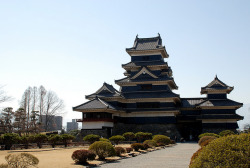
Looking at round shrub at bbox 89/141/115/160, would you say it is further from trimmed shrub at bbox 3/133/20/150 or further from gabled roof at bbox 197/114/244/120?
gabled roof at bbox 197/114/244/120

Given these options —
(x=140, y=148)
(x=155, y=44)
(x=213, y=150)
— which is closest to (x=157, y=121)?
(x=155, y=44)

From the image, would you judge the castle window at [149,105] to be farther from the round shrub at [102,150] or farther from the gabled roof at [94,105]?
the round shrub at [102,150]

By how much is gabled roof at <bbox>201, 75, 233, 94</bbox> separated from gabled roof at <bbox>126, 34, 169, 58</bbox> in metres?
11.5

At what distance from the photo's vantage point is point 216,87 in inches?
2018

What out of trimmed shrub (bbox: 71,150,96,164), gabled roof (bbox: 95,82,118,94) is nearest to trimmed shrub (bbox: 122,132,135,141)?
gabled roof (bbox: 95,82,118,94)

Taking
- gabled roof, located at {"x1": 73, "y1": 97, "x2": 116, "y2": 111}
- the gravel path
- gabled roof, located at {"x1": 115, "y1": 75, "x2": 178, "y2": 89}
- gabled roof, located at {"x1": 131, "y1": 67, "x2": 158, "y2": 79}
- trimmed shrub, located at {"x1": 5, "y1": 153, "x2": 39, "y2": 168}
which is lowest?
the gravel path

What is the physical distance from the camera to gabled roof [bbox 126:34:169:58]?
5585 centimetres

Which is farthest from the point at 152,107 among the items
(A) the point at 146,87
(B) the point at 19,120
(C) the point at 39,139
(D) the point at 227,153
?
(D) the point at 227,153

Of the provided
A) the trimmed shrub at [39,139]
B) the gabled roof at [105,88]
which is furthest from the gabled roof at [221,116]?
the trimmed shrub at [39,139]

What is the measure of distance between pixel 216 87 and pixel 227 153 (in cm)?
4478

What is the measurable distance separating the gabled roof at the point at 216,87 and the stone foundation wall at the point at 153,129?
364 inches

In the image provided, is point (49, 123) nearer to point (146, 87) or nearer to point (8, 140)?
point (146, 87)

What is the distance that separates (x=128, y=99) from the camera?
51875 mm

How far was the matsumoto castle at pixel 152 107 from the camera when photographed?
47.3 metres
